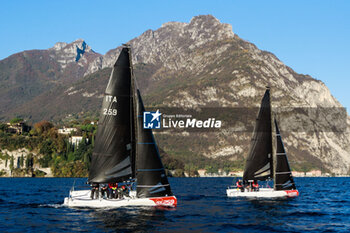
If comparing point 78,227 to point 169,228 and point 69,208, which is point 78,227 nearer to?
point 169,228

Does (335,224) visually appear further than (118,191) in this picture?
No

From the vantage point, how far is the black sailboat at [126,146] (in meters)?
46.4

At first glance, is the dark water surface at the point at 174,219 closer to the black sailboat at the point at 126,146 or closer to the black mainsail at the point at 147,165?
the black mainsail at the point at 147,165

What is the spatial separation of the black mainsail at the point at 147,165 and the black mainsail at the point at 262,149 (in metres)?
24.4

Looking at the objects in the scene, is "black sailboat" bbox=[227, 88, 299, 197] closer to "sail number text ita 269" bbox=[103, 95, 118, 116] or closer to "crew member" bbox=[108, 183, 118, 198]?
"crew member" bbox=[108, 183, 118, 198]

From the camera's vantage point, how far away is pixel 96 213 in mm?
44719

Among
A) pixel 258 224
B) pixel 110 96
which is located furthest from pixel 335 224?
pixel 110 96

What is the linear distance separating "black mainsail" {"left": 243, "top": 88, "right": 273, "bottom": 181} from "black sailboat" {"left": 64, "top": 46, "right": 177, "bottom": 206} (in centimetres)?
2322

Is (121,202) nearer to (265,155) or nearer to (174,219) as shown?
(174,219)

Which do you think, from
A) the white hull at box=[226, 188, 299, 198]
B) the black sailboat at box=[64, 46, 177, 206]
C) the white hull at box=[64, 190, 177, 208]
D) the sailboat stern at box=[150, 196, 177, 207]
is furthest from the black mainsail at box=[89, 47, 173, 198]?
the white hull at box=[226, 188, 299, 198]


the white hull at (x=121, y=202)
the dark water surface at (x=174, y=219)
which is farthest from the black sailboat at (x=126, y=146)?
the dark water surface at (x=174, y=219)

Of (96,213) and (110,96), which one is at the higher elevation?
(110,96)

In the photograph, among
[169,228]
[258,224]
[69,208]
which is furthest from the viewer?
[69,208]

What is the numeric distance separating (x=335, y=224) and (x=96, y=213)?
2457 cm
